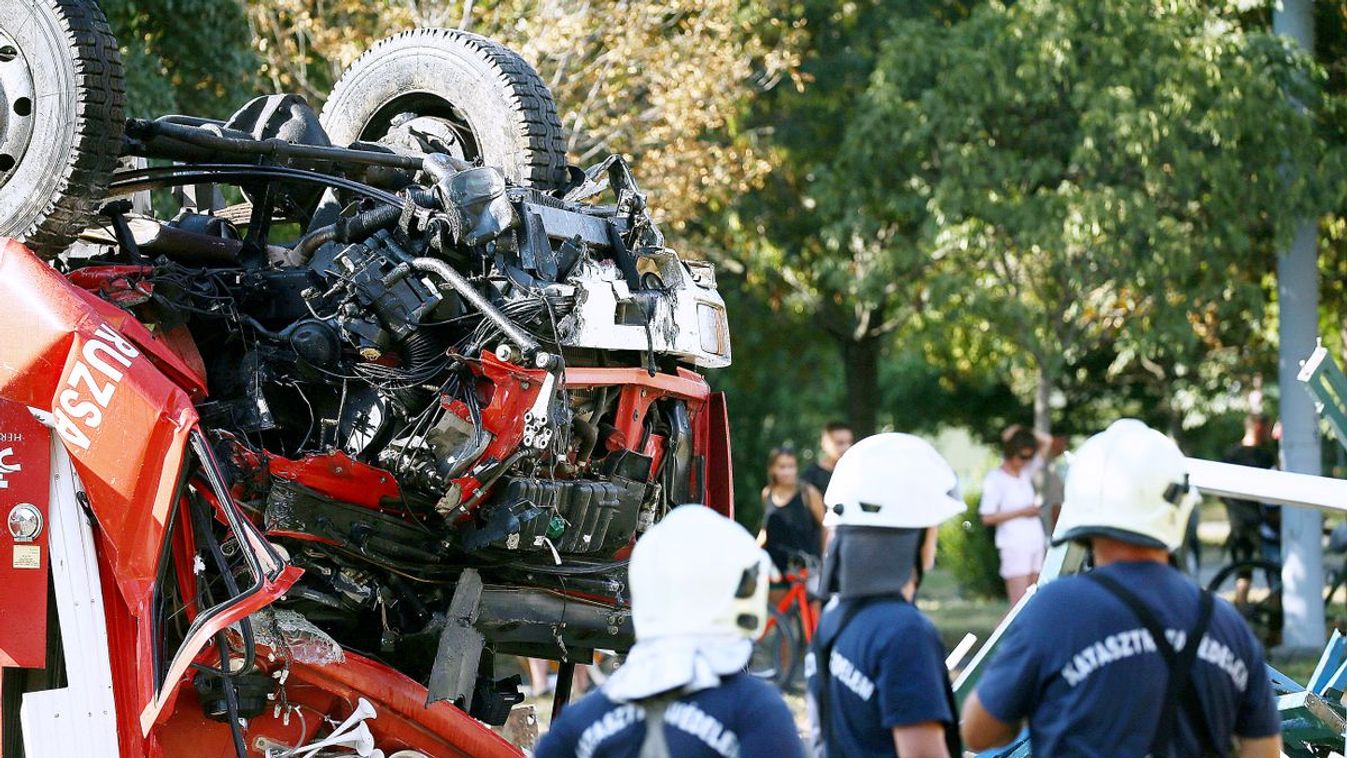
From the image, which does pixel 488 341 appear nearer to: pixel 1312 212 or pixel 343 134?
pixel 343 134

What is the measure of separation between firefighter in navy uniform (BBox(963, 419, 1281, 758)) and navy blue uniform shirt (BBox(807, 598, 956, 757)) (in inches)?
6.4

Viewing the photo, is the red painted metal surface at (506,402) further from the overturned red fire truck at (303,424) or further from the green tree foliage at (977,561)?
the green tree foliage at (977,561)

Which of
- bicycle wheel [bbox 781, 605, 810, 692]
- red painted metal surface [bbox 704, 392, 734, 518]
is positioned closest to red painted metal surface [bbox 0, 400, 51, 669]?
red painted metal surface [bbox 704, 392, 734, 518]

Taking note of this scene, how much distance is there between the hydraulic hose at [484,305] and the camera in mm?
6395

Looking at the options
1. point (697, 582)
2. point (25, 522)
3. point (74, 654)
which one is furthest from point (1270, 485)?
point (25, 522)

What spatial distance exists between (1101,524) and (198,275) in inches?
164

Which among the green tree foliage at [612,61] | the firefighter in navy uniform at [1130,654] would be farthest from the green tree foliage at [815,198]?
the firefighter in navy uniform at [1130,654]

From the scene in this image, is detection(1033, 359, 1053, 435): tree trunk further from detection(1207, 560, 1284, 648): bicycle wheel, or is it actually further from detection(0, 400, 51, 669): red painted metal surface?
detection(0, 400, 51, 669): red painted metal surface

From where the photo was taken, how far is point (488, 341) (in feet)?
21.4

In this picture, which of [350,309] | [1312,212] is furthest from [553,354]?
[1312,212]

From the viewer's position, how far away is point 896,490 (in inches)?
153

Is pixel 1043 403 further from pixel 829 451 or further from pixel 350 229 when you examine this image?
pixel 350 229

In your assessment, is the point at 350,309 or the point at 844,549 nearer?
the point at 844,549

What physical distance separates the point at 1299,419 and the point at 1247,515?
1038 mm
